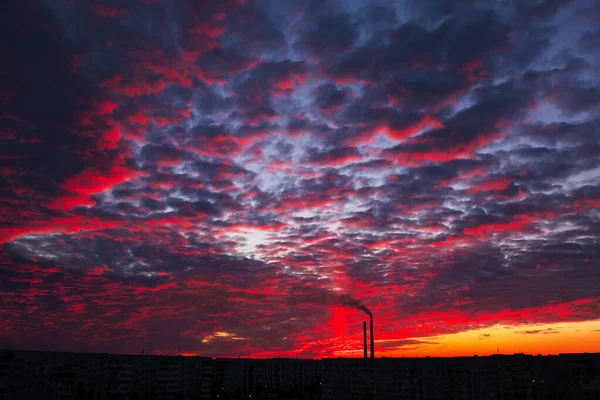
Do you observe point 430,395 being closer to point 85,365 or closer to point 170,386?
point 170,386

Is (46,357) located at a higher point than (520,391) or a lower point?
higher

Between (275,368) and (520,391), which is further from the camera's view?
(275,368)

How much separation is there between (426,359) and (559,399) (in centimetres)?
3419

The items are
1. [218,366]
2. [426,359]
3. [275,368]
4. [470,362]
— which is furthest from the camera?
[275,368]

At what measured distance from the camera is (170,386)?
111 meters

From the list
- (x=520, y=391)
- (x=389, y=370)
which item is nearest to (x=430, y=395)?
(x=389, y=370)

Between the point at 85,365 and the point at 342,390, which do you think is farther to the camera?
the point at 342,390

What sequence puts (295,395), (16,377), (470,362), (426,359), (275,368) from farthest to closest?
(275,368), (295,395), (426,359), (470,362), (16,377)

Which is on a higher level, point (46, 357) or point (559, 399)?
point (46, 357)

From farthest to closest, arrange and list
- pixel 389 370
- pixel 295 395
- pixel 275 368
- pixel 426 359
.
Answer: pixel 275 368 → pixel 295 395 → pixel 426 359 → pixel 389 370

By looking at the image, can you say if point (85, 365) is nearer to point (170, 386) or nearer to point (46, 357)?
point (46, 357)

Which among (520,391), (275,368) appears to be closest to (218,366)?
(275,368)

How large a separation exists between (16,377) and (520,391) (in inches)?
4118

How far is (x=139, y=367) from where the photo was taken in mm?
110625
